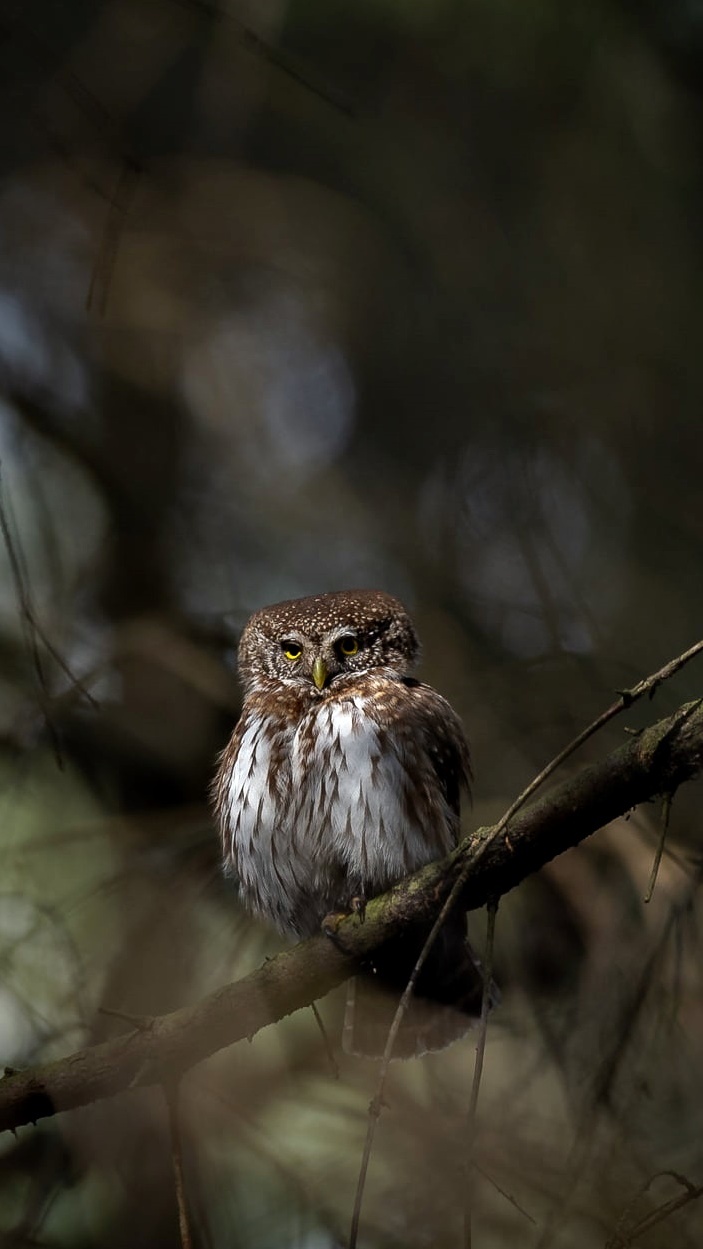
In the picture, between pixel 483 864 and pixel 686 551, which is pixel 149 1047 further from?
pixel 686 551

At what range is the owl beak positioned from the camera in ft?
15.7

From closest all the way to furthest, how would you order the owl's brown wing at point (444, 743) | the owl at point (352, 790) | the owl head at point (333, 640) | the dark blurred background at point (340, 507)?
the owl at point (352, 790) < the owl's brown wing at point (444, 743) < the dark blurred background at point (340, 507) < the owl head at point (333, 640)

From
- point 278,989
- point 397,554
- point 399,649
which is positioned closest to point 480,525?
point 397,554

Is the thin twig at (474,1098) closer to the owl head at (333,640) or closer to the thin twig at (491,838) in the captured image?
the thin twig at (491,838)

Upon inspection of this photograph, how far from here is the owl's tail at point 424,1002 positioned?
4.50m

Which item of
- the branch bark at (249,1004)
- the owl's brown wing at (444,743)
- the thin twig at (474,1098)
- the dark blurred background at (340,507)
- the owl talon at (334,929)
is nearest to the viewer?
the thin twig at (474,1098)

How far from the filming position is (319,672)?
15.8 ft

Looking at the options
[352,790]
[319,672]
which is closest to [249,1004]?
[352,790]

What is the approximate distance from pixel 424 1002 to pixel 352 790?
0.85m

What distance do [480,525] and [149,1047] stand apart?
13.2 ft

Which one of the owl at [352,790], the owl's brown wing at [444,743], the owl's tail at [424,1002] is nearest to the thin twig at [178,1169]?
the owl at [352,790]

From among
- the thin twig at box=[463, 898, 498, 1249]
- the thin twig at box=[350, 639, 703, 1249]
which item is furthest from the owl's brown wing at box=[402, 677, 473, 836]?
the thin twig at box=[463, 898, 498, 1249]

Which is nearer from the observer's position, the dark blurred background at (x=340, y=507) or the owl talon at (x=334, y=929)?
the owl talon at (x=334, y=929)

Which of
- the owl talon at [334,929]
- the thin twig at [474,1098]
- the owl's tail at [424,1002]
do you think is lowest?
the owl's tail at [424,1002]
